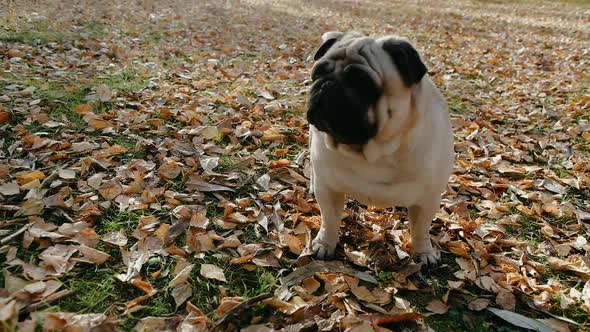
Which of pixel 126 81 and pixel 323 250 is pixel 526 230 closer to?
pixel 323 250

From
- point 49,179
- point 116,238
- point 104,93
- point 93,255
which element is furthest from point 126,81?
point 93,255

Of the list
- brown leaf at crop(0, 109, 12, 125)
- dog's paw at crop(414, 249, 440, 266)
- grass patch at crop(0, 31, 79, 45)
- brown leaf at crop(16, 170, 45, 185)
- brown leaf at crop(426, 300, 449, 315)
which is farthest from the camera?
grass patch at crop(0, 31, 79, 45)

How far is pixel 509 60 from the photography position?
7754 millimetres

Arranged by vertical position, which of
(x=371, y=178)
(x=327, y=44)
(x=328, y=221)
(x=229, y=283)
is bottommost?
(x=229, y=283)

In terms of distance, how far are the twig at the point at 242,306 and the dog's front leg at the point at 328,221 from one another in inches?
20.9

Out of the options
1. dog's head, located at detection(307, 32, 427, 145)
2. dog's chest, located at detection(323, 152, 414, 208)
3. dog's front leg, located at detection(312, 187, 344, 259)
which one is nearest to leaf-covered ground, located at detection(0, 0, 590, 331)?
dog's front leg, located at detection(312, 187, 344, 259)

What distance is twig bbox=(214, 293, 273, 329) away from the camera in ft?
6.97

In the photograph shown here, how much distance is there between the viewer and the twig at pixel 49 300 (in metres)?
2.04

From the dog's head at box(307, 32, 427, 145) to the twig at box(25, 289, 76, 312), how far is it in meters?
1.46

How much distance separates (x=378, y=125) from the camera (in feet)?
7.00

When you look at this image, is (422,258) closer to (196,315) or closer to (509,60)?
(196,315)

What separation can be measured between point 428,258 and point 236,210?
1.29 meters

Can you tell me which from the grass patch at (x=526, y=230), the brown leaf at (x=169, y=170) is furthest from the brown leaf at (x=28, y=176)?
the grass patch at (x=526, y=230)

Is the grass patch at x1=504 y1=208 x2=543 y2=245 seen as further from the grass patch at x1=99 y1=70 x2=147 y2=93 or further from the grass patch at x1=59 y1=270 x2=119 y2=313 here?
the grass patch at x1=99 y1=70 x2=147 y2=93
